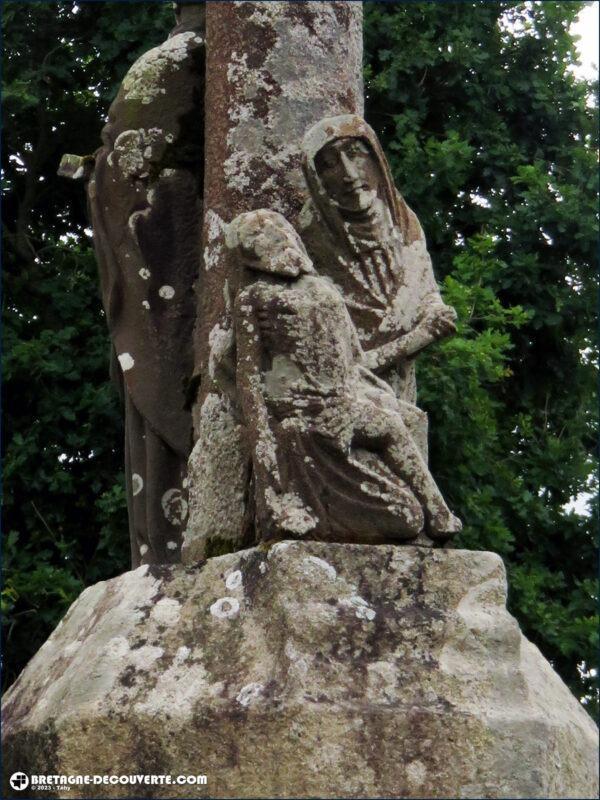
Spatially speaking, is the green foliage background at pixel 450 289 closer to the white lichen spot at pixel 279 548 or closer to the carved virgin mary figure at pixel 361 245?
the carved virgin mary figure at pixel 361 245

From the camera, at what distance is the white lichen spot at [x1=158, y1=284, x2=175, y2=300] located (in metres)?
7.64

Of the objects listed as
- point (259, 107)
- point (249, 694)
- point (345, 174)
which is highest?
point (259, 107)

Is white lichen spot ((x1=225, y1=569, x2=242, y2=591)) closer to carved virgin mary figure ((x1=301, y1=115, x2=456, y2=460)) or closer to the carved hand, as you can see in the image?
carved virgin mary figure ((x1=301, y1=115, x2=456, y2=460))

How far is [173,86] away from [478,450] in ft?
15.4

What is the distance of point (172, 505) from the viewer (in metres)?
7.66

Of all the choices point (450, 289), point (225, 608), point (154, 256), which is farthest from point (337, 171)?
point (450, 289)

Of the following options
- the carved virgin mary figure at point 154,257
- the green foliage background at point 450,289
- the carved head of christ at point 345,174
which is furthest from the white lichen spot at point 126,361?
the green foliage background at point 450,289

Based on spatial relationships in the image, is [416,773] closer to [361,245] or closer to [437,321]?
[437,321]

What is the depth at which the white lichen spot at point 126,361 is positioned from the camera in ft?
25.1

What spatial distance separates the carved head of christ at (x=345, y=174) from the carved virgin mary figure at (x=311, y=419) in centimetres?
38

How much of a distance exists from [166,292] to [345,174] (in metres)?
0.98

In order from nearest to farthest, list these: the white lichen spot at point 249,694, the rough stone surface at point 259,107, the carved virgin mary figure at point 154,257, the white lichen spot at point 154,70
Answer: the white lichen spot at point 249,694 < the rough stone surface at point 259,107 < the carved virgin mary figure at point 154,257 < the white lichen spot at point 154,70

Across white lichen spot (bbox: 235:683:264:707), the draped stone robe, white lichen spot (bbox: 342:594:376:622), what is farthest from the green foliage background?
white lichen spot (bbox: 235:683:264:707)

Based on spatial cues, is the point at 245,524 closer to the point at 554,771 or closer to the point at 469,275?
the point at 554,771
